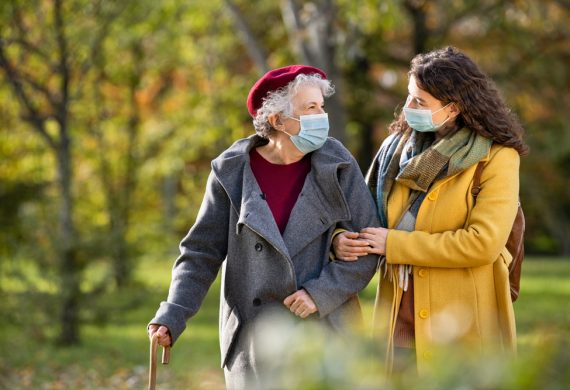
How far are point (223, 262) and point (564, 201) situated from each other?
23.6m

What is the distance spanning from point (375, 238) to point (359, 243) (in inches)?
3.0

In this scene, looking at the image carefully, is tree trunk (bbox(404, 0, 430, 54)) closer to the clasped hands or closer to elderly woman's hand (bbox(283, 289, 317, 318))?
the clasped hands

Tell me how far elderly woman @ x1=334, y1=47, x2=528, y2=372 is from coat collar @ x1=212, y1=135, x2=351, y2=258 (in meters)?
0.11

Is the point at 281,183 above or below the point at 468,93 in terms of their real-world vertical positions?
below

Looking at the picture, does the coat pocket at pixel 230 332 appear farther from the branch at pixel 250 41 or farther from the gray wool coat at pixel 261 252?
the branch at pixel 250 41

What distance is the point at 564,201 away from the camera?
88.6ft

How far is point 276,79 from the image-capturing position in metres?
4.24

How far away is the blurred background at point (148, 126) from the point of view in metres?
11.2

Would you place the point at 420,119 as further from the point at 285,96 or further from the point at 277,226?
the point at 277,226

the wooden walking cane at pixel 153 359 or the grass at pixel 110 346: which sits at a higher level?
the wooden walking cane at pixel 153 359

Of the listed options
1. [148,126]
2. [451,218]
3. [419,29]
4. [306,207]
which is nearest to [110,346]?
[306,207]

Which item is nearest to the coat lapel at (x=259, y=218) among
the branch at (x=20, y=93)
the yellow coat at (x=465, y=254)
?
the yellow coat at (x=465, y=254)

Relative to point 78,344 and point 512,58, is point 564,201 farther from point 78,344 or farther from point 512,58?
point 78,344

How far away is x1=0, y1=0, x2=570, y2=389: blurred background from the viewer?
11227 mm
